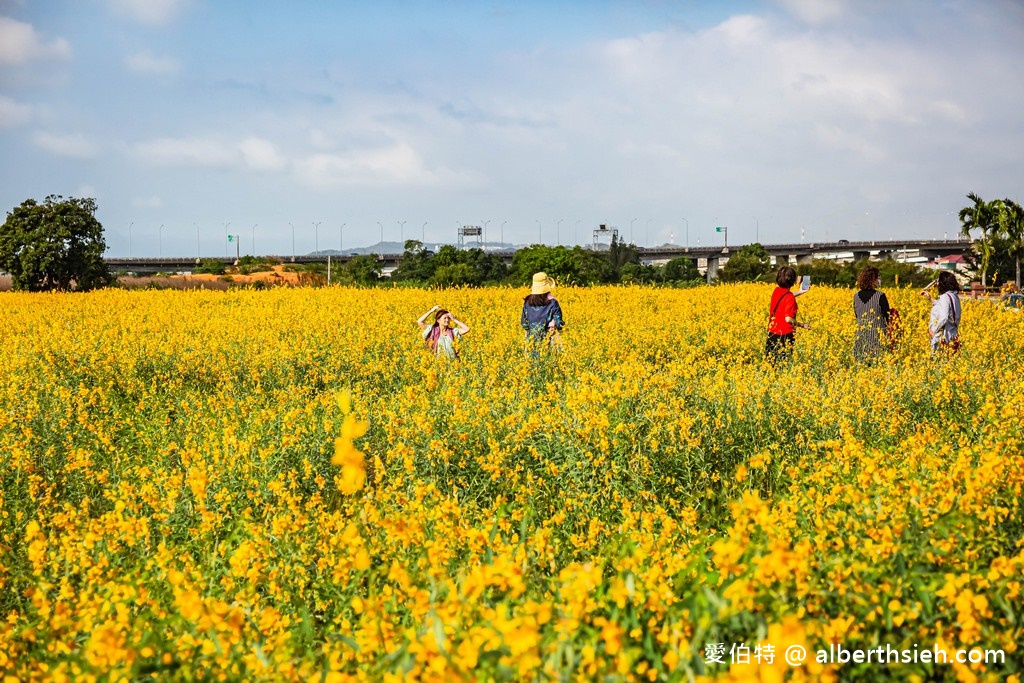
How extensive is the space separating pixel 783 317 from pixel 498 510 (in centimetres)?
630

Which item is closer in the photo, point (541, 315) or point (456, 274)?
point (541, 315)

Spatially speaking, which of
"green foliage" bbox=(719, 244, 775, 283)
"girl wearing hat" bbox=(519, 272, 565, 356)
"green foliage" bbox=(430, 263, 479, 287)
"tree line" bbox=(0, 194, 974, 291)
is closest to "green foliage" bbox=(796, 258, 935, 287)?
"tree line" bbox=(0, 194, 974, 291)

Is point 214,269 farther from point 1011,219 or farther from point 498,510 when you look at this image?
point 498,510

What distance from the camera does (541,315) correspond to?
9766mm

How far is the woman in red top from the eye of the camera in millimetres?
9492

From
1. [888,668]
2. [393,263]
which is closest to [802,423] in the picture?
[888,668]

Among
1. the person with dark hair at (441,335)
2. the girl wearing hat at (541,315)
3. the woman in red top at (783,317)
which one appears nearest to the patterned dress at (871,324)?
the woman in red top at (783,317)

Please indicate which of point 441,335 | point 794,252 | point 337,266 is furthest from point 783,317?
point 794,252

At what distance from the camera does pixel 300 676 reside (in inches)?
92.8

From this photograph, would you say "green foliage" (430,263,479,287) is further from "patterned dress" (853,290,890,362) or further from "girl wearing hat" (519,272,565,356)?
"patterned dress" (853,290,890,362)

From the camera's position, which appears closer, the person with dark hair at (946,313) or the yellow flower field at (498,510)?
the yellow flower field at (498,510)

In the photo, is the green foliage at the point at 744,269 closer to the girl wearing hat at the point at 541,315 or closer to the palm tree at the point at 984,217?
the palm tree at the point at 984,217

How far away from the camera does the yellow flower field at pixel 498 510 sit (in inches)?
89.6

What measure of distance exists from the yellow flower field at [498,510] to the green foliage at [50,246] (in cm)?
1918
